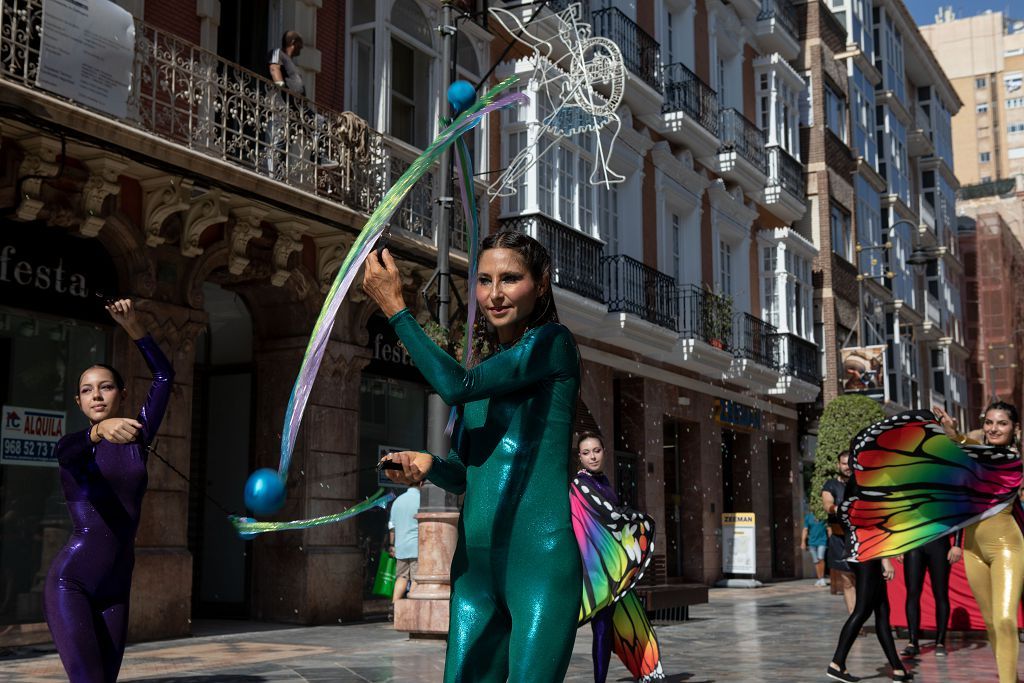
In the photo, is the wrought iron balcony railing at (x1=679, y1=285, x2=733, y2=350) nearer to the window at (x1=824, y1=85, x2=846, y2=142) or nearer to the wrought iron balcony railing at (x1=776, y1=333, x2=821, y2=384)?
the wrought iron balcony railing at (x1=776, y1=333, x2=821, y2=384)

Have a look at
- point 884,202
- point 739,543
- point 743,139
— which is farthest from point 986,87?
point 739,543

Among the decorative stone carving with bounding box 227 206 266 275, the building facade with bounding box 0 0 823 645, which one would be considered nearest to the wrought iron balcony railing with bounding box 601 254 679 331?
the building facade with bounding box 0 0 823 645

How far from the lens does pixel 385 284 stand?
349 centimetres

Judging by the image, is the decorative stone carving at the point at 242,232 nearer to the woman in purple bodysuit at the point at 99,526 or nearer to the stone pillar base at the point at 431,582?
the stone pillar base at the point at 431,582

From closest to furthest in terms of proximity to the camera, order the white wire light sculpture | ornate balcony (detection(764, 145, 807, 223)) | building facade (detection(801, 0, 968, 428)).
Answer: the white wire light sculpture
ornate balcony (detection(764, 145, 807, 223))
building facade (detection(801, 0, 968, 428))

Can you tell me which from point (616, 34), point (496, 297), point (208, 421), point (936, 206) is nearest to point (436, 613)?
point (208, 421)

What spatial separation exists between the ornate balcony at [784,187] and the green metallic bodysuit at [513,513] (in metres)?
28.4

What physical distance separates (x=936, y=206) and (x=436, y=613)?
45.0 metres

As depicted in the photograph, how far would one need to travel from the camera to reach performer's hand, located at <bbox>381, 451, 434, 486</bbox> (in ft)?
11.3

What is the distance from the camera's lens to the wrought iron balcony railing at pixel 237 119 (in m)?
11.9

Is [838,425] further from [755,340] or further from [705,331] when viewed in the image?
[705,331]

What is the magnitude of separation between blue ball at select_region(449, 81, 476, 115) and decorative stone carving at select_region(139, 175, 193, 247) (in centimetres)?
727

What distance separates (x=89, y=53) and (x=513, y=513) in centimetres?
982

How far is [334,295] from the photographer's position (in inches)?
143
